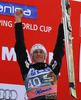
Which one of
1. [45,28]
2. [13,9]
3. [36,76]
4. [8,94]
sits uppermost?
[13,9]

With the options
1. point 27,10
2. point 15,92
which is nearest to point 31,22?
point 27,10

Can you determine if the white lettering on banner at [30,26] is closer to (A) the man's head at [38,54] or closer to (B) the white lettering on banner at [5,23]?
(B) the white lettering on banner at [5,23]

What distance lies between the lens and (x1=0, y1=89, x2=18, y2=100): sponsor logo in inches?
213

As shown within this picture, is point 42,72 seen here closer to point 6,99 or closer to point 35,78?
point 35,78

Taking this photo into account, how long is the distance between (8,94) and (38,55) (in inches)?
63.0

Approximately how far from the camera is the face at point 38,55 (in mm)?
4031

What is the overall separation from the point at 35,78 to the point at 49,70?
174mm

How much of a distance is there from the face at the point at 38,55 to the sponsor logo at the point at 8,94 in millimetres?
1528

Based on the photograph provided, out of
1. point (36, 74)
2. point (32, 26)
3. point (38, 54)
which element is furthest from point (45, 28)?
point (36, 74)

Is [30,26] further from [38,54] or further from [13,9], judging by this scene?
[38,54]

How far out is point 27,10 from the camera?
595cm

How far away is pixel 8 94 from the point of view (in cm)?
546

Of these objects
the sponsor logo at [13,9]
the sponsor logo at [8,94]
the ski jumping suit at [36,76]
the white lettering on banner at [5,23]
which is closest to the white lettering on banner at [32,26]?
the white lettering on banner at [5,23]

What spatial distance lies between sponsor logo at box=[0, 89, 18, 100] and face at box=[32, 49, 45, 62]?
1528 mm
